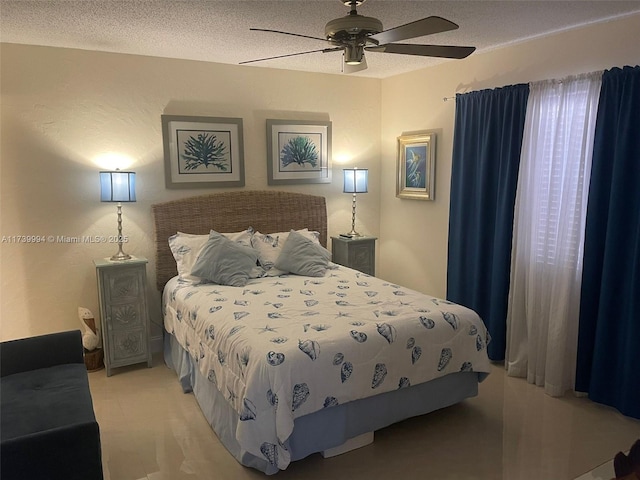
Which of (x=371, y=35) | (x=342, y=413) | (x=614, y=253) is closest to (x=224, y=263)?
(x=342, y=413)

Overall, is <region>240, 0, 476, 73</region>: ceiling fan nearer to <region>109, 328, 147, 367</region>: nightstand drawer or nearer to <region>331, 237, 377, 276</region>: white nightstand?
<region>331, 237, 377, 276</region>: white nightstand

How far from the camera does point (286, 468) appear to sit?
2617mm

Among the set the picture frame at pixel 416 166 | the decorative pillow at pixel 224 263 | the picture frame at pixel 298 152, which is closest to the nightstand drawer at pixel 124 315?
the decorative pillow at pixel 224 263

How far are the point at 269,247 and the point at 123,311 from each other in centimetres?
134

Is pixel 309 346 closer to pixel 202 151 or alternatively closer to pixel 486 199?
pixel 486 199

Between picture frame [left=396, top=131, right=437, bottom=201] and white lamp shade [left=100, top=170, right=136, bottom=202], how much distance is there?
272 cm

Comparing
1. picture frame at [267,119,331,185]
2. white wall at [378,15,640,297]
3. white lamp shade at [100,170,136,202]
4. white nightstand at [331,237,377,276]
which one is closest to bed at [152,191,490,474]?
white lamp shade at [100,170,136,202]

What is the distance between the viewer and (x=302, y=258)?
4.26 m

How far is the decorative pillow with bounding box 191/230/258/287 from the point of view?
3.87 metres

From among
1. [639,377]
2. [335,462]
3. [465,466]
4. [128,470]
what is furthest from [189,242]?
[639,377]

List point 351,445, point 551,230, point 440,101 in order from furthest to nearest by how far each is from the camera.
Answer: point 440,101
point 551,230
point 351,445

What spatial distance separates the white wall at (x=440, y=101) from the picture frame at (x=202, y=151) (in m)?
1.73

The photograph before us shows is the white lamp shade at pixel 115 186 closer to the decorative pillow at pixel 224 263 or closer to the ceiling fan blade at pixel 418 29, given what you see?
the decorative pillow at pixel 224 263

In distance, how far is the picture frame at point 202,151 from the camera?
14.2 ft
